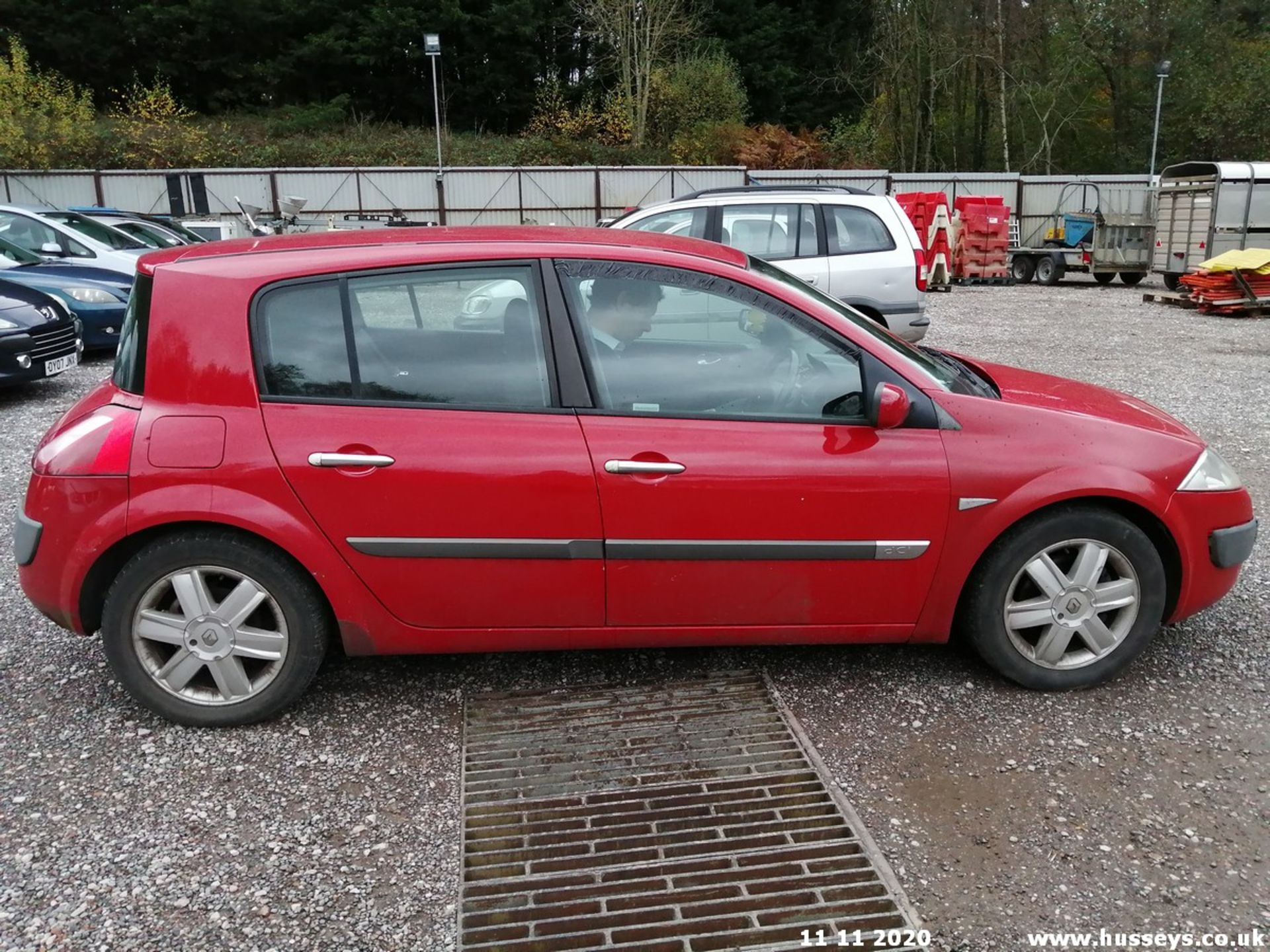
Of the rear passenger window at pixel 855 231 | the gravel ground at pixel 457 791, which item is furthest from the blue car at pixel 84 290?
the rear passenger window at pixel 855 231

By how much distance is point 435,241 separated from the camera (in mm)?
3369

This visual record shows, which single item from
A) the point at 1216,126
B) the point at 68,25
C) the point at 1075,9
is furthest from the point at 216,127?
the point at 1216,126

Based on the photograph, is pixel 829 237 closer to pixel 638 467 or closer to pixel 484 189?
pixel 638 467

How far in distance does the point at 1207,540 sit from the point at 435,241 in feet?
9.84

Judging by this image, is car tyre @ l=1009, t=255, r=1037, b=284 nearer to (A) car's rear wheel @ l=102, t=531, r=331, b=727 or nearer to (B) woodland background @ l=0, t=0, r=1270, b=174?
(B) woodland background @ l=0, t=0, r=1270, b=174

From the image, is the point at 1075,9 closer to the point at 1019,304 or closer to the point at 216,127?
the point at 1019,304

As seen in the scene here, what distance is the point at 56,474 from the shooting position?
315 cm

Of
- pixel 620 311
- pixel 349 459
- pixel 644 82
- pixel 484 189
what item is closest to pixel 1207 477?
pixel 620 311

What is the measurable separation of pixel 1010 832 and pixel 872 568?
36.9 inches

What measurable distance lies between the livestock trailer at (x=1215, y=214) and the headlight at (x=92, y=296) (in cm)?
1820

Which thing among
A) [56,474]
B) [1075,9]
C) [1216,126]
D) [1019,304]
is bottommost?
[1019,304]

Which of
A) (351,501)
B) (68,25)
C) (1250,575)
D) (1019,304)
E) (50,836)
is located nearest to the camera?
(50,836)

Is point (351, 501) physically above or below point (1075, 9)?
below

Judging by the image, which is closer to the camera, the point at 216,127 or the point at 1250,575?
the point at 1250,575
